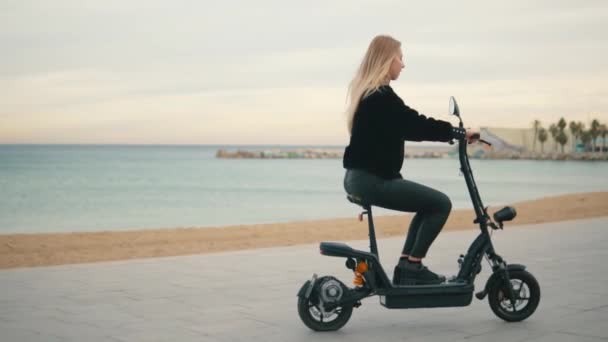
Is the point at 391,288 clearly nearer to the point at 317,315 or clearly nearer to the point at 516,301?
the point at 317,315

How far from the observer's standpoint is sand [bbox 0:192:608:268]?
37.9 ft

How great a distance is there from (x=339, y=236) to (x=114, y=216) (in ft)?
66.8

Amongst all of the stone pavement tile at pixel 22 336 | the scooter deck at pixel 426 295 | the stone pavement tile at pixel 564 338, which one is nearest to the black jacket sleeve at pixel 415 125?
the scooter deck at pixel 426 295

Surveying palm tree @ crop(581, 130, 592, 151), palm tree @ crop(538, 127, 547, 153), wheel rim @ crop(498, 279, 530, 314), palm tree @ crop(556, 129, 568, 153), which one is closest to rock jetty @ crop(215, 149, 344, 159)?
palm tree @ crop(538, 127, 547, 153)

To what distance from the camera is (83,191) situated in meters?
52.0

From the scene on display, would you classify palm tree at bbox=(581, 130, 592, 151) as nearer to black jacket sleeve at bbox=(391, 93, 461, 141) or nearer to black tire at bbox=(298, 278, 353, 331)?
black jacket sleeve at bbox=(391, 93, 461, 141)

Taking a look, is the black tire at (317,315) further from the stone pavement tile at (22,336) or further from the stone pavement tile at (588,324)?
the stone pavement tile at (22,336)

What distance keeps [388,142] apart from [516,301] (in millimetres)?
1472

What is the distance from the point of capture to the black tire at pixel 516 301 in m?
5.02

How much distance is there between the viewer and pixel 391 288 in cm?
475

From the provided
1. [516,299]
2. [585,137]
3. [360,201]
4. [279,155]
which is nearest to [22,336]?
[360,201]

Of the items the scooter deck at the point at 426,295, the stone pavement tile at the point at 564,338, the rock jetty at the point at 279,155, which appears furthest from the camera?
the rock jetty at the point at 279,155

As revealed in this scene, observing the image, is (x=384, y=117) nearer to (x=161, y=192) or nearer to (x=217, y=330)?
(x=217, y=330)

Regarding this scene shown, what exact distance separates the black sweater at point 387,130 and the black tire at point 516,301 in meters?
1.12
